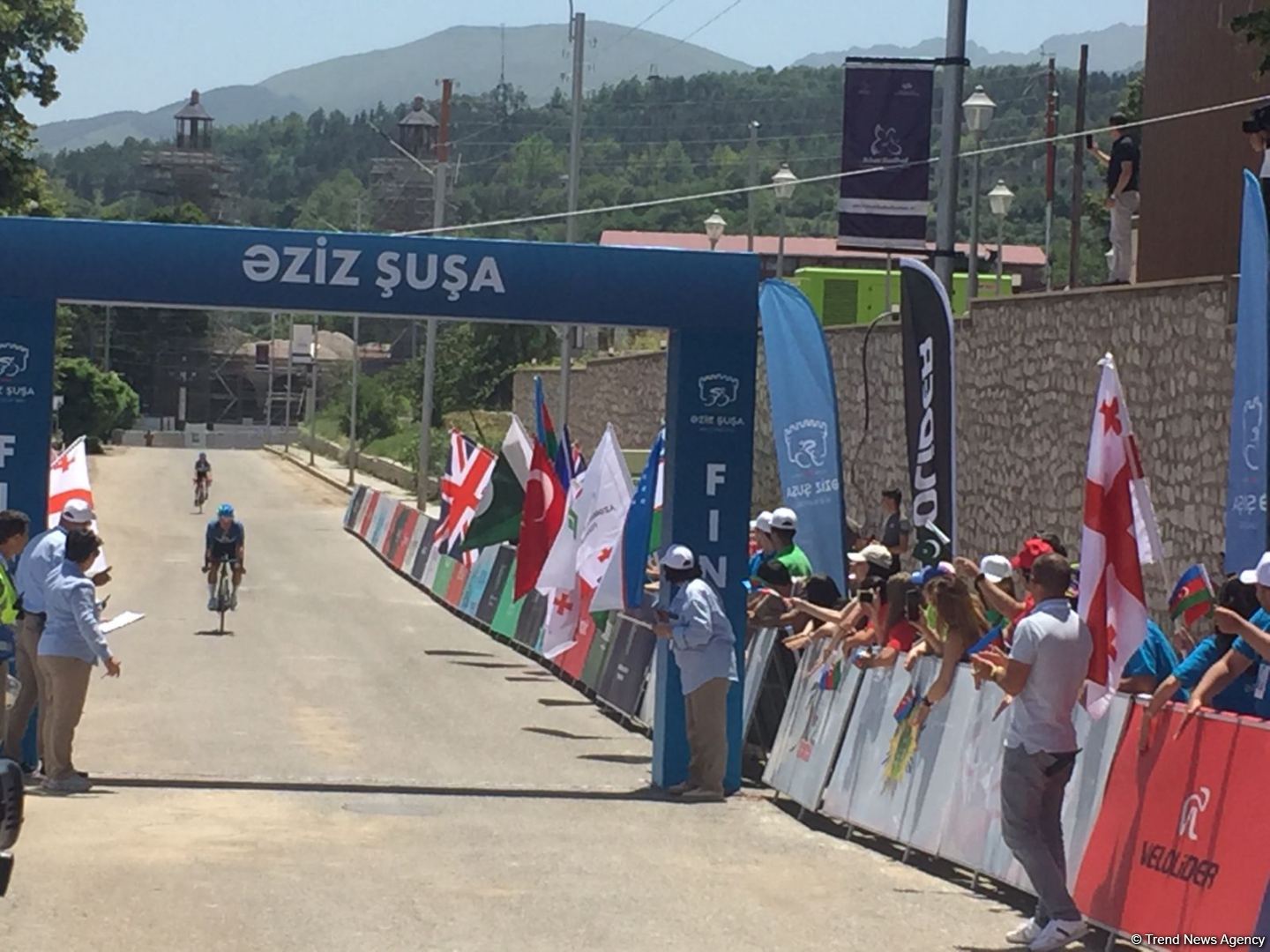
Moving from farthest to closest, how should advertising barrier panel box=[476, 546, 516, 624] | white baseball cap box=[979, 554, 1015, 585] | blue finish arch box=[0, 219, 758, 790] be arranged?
advertising barrier panel box=[476, 546, 516, 624] < blue finish arch box=[0, 219, 758, 790] < white baseball cap box=[979, 554, 1015, 585]

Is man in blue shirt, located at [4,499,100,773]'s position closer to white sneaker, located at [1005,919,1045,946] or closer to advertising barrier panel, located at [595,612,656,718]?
advertising barrier panel, located at [595,612,656,718]

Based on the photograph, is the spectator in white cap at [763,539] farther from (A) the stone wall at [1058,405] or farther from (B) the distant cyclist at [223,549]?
(B) the distant cyclist at [223,549]

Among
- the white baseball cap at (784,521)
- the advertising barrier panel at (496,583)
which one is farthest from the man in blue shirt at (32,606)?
the advertising barrier panel at (496,583)

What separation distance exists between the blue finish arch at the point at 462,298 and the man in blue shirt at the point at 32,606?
1011 millimetres

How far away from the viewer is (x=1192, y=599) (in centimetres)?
1166

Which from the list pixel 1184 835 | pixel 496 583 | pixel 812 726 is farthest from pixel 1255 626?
pixel 496 583

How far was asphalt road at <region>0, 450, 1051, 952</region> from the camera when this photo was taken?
10.2 meters

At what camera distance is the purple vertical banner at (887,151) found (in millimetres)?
18750

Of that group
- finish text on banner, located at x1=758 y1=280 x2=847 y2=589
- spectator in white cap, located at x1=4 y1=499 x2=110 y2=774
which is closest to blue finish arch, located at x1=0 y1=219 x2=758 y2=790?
finish text on banner, located at x1=758 y1=280 x2=847 y2=589

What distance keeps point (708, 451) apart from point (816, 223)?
144 m

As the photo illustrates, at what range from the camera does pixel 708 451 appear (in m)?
16.3

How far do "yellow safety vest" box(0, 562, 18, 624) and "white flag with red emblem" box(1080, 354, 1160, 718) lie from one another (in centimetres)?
628

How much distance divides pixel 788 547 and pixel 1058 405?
259 inches

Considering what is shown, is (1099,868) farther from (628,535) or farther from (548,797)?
(628,535)
